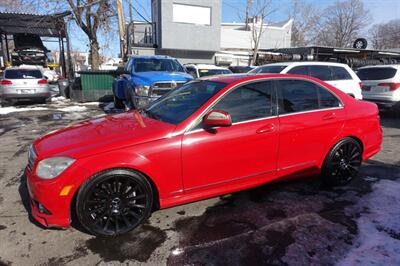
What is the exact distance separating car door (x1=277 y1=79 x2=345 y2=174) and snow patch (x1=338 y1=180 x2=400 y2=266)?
0.88 m

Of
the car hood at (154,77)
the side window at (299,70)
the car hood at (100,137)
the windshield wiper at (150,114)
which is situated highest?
the side window at (299,70)

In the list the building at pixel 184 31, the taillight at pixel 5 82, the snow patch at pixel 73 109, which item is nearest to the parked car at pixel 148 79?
the snow patch at pixel 73 109

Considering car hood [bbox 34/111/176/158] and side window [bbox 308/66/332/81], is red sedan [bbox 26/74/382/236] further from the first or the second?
side window [bbox 308/66/332/81]

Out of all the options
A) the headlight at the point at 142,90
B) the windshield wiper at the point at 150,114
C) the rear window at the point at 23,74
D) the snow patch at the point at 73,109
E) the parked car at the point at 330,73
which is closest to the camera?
the windshield wiper at the point at 150,114

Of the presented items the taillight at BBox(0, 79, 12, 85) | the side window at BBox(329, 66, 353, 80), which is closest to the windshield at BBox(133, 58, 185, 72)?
the side window at BBox(329, 66, 353, 80)

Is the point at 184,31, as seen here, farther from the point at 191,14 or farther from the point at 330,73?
the point at 330,73

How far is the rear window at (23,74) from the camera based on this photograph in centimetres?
1275

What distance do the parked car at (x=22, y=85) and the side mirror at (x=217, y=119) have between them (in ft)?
40.0

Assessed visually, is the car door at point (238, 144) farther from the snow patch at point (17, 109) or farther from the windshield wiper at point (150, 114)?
the snow patch at point (17, 109)

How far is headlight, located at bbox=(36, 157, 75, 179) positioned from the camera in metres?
2.89

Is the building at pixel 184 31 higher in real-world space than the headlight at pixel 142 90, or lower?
higher

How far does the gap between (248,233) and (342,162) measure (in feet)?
6.38

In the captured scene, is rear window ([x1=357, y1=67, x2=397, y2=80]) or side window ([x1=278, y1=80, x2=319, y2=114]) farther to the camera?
rear window ([x1=357, y1=67, x2=397, y2=80])

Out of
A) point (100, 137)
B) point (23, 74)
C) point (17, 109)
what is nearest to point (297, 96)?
point (100, 137)
